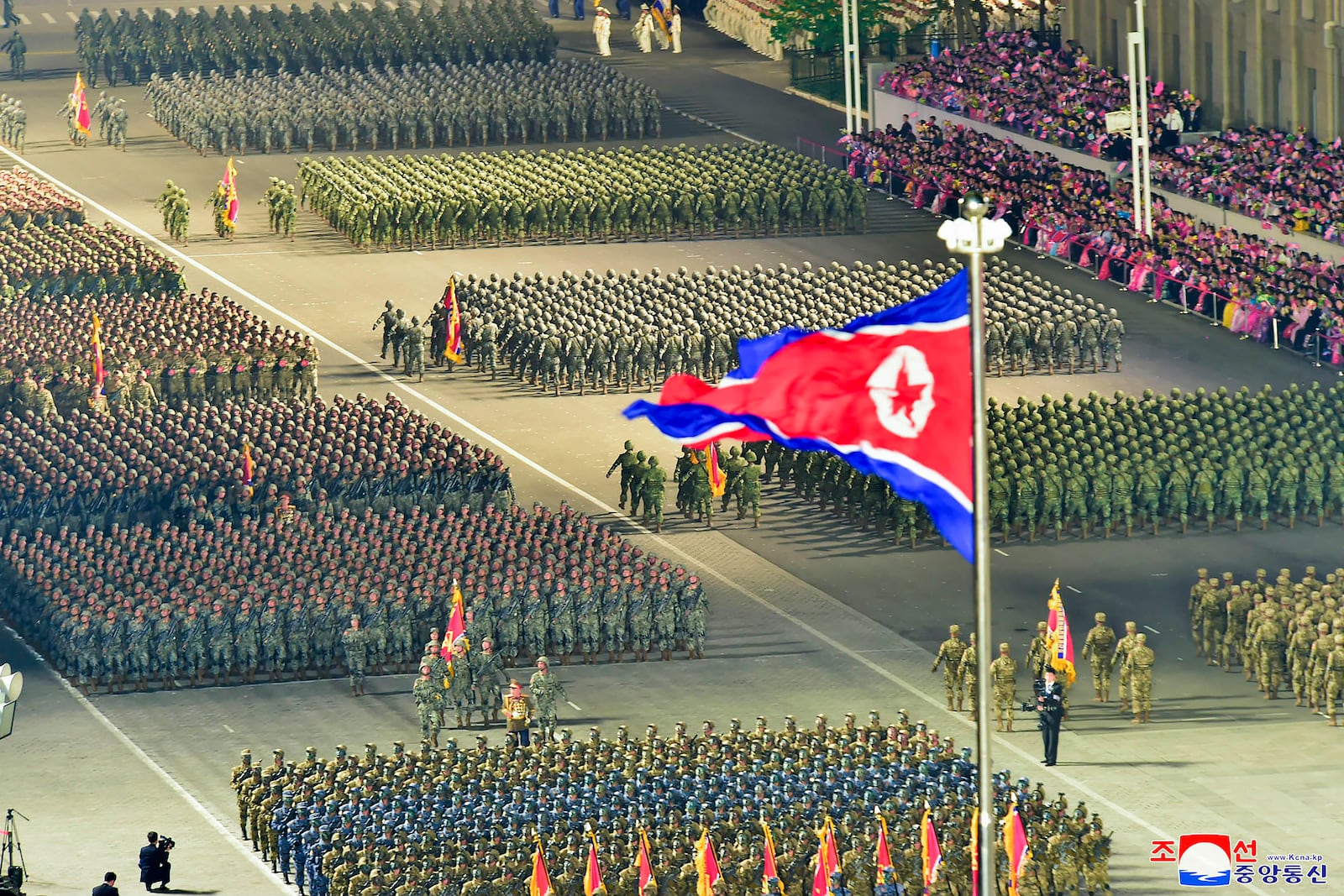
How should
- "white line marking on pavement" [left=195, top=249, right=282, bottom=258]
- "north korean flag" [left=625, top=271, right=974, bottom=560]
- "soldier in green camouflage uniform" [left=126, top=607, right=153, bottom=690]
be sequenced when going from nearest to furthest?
"north korean flag" [left=625, top=271, right=974, bottom=560] → "soldier in green camouflage uniform" [left=126, top=607, right=153, bottom=690] → "white line marking on pavement" [left=195, top=249, right=282, bottom=258]

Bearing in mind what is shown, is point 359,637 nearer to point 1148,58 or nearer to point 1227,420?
point 1227,420

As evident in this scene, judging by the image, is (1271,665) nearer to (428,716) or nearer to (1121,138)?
(428,716)

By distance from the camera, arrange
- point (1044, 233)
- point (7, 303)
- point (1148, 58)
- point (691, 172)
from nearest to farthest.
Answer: point (7, 303) < point (1044, 233) < point (691, 172) < point (1148, 58)

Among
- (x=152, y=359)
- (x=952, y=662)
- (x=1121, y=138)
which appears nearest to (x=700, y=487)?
(x=952, y=662)

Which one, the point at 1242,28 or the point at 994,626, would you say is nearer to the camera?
the point at 994,626

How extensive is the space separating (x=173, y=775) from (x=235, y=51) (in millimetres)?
53580

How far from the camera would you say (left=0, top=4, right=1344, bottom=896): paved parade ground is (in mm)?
39219

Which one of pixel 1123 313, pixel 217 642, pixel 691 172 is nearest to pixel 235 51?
pixel 691 172

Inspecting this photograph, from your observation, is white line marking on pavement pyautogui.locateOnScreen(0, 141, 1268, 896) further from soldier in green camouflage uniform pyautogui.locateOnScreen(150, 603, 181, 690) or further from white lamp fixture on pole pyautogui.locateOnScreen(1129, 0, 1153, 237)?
white lamp fixture on pole pyautogui.locateOnScreen(1129, 0, 1153, 237)

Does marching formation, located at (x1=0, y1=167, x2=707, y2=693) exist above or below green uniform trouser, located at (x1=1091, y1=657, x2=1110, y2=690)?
above

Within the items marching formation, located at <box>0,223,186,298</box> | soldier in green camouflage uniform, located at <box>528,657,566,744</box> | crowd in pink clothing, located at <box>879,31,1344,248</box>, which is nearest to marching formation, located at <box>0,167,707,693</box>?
soldier in green camouflage uniform, located at <box>528,657,566,744</box>

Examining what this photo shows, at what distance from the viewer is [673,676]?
45.2 meters

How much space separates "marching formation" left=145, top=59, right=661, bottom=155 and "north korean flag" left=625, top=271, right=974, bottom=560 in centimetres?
5597

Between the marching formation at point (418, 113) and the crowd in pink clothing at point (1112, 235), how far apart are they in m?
7.52
